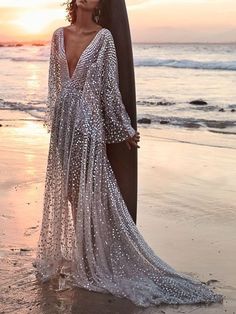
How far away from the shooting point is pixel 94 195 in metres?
4.23

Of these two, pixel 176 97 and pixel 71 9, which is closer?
pixel 71 9

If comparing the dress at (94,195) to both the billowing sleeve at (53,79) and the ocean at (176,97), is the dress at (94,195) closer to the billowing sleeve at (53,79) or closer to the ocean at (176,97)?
the billowing sleeve at (53,79)

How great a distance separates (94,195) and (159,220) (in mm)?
1863

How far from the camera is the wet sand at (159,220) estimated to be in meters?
4.02

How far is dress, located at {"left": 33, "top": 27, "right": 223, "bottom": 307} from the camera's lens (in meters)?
4.17

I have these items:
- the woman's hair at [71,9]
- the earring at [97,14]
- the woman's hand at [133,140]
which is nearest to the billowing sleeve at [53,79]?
the woman's hair at [71,9]

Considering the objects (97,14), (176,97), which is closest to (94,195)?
(97,14)

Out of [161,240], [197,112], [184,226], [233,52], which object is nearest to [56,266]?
[161,240]

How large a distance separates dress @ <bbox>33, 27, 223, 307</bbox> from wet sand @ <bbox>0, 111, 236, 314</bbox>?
172 mm

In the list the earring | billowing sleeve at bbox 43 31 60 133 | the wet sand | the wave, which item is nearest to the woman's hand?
billowing sleeve at bbox 43 31 60 133

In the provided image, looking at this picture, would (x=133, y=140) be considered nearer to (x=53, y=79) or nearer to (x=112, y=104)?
(x=112, y=104)

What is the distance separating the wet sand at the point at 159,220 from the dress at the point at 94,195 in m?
0.17

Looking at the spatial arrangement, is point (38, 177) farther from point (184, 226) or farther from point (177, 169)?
point (184, 226)

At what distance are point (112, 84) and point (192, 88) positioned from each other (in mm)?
24625
